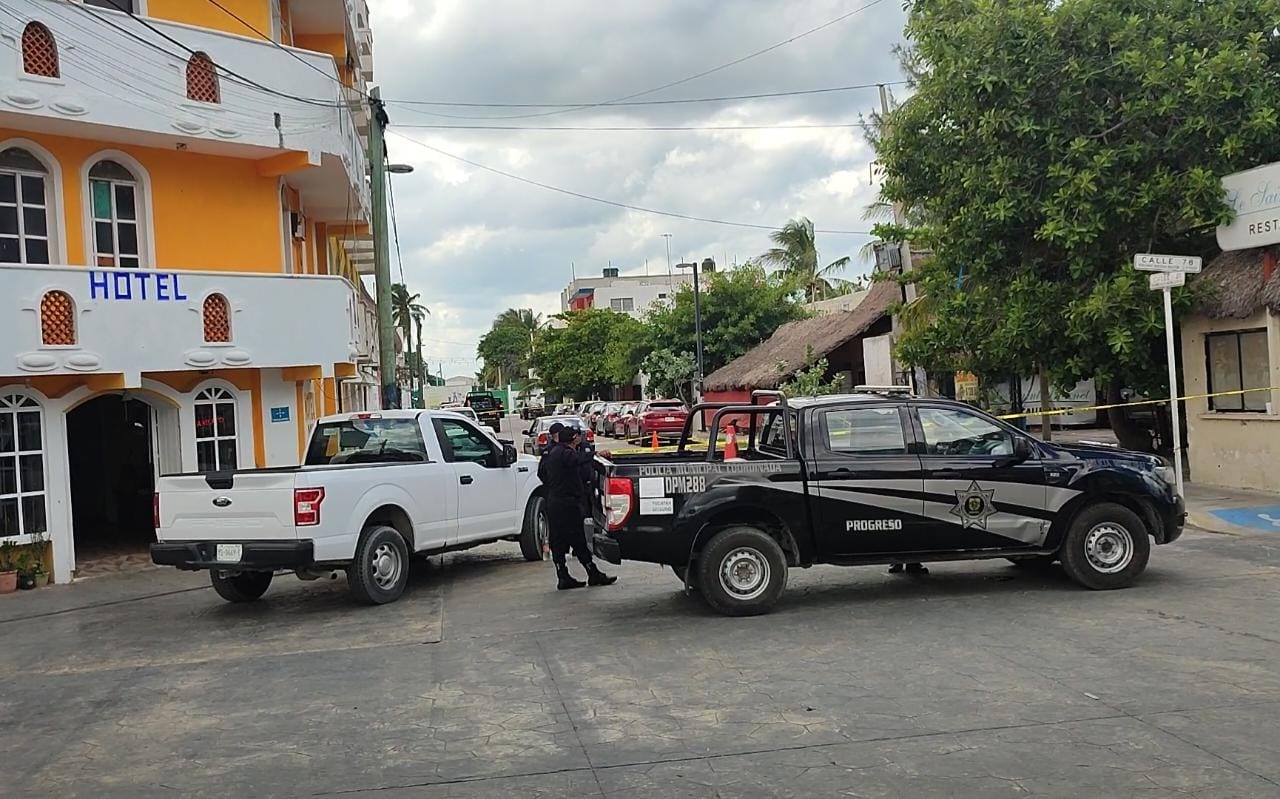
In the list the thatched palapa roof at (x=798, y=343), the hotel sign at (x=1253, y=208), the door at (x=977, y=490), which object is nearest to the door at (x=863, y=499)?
the door at (x=977, y=490)

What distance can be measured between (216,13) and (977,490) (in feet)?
42.2

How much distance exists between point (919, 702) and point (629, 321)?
60.6 metres

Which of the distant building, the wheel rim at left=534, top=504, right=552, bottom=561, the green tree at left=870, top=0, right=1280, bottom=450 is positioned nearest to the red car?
the green tree at left=870, top=0, right=1280, bottom=450

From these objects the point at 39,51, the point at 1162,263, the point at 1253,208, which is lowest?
the point at 1162,263

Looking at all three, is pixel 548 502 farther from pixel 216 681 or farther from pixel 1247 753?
pixel 1247 753

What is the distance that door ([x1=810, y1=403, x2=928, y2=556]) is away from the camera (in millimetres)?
9188

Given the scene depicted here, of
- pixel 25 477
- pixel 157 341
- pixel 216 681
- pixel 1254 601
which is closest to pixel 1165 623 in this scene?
pixel 1254 601

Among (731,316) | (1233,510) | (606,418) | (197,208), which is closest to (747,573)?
(1233,510)

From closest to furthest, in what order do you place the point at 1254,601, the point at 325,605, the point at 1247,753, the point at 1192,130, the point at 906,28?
the point at 1247,753
the point at 1254,601
the point at 325,605
the point at 1192,130
the point at 906,28

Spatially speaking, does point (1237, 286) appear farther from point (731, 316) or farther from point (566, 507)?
point (731, 316)

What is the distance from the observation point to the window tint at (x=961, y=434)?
31.2 feet

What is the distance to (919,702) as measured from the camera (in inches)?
255

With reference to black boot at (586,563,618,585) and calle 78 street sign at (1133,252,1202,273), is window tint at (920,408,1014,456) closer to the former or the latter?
black boot at (586,563,618,585)

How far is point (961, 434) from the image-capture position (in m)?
9.55
